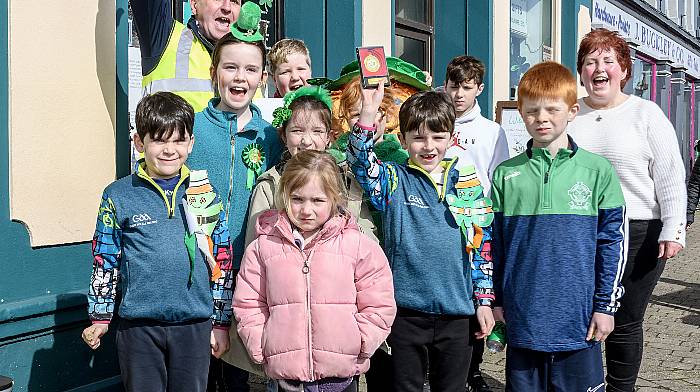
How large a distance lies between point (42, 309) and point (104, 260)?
80 centimetres

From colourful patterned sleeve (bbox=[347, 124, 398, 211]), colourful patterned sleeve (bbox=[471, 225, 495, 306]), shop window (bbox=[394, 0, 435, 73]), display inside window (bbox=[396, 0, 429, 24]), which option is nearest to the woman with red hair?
colourful patterned sleeve (bbox=[471, 225, 495, 306])

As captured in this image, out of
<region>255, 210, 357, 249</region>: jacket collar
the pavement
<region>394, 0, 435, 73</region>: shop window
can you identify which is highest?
<region>394, 0, 435, 73</region>: shop window

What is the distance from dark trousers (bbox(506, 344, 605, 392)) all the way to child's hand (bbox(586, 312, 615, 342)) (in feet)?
0.25

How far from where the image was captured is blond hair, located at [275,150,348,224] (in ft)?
9.32

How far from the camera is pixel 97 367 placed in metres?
3.84

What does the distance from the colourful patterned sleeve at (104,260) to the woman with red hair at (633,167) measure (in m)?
2.16

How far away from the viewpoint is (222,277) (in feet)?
9.95

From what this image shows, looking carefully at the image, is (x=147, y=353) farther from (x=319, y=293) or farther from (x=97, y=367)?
(x=97, y=367)

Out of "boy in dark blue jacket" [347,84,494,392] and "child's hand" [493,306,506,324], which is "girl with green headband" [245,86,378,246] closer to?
"boy in dark blue jacket" [347,84,494,392]

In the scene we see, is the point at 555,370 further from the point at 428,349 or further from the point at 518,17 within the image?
the point at 518,17

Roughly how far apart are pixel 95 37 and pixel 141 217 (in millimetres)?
1309

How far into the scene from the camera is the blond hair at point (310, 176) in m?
2.84

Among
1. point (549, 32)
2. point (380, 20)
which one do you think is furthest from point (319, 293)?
point (549, 32)

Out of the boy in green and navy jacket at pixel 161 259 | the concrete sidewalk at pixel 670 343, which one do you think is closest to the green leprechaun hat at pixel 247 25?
the boy in green and navy jacket at pixel 161 259
